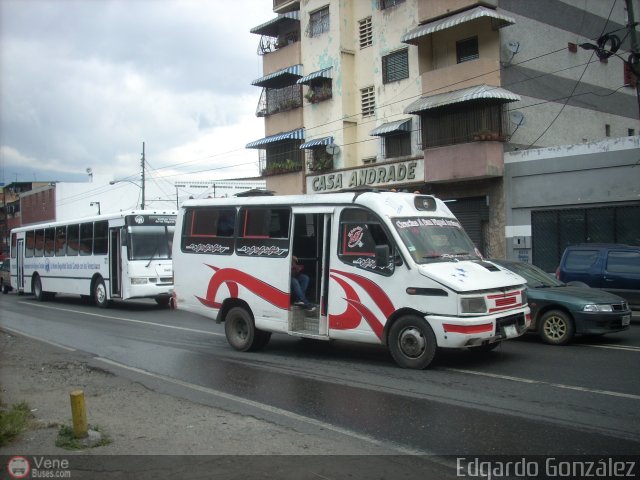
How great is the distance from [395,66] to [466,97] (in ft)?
20.0

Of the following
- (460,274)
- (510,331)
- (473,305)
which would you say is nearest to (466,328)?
(473,305)

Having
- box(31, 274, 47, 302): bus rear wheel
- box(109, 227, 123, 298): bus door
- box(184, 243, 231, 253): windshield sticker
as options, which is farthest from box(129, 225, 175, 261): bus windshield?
box(31, 274, 47, 302): bus rear wheel

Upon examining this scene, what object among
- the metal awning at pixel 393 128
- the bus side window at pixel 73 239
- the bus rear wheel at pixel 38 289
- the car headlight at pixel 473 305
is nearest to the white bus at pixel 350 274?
the car headlight at pixel 473 305

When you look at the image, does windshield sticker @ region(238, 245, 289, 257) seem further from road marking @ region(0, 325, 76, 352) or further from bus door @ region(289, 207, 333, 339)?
road marking @ region(0, 325, 76, 352)

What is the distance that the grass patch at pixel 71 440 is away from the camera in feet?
18.9

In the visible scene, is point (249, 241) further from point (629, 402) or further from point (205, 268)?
point (629, 402)

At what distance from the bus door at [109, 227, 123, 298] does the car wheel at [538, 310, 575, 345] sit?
13862mm

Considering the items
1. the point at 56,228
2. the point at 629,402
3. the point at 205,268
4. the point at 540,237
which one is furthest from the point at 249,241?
the point at 56,228

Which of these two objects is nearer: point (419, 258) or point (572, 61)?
point (419, 258)

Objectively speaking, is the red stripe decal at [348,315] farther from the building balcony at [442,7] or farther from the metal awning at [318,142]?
the metal awning at [318,142]

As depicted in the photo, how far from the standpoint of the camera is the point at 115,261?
66.5 feet

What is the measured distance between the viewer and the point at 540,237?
22.2 m

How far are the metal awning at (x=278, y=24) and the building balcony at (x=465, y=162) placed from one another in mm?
12987

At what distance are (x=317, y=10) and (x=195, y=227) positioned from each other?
22380 millimetres
